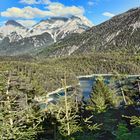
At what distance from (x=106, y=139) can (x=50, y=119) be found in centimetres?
1047

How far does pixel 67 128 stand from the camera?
3097 cm

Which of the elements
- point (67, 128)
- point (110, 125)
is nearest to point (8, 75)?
point (67, 128)

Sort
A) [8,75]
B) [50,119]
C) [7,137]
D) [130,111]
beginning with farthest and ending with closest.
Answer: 1. [130,111]
2. [50,119]
3. [8,75]
4. [7,137]

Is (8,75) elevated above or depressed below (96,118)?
above

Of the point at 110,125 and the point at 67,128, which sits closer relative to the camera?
the point at 67,128

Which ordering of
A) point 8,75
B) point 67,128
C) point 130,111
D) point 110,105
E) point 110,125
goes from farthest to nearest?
point 110,105, point 130,111, point 110,125, point 67,128, point 8,75

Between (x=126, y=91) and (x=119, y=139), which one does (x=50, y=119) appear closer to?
(x=119, y=139)

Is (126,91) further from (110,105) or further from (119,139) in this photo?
(119,139)

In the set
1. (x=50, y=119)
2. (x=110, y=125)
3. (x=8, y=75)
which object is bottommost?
(x=110, y=125)

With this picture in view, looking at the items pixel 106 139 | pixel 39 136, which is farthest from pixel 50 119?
pixel 106 139

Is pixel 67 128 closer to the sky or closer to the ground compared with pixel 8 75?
closer to the ground

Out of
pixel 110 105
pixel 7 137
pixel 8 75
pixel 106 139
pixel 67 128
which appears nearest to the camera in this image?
pixel 7 137

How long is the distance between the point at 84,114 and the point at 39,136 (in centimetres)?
2782

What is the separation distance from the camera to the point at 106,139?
41531 millimetres
